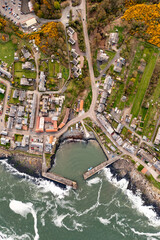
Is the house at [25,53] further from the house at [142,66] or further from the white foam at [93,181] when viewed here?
the white foam at [93,181]

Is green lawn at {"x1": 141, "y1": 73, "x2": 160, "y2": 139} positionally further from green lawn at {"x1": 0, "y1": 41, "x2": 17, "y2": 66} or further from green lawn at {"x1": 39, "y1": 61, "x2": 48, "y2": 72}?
green lawn at {"x1": 0, "y1": 41, "x2": 17, "y2": 66}

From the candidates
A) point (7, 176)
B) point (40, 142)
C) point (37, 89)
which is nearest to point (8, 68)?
point (37, 89)

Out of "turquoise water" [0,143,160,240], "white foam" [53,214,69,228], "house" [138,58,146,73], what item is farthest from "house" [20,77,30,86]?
"white foam" [53,214,69,228]

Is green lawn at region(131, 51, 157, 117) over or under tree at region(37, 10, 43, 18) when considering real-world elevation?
under

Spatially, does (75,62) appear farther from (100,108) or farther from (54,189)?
(54,189)

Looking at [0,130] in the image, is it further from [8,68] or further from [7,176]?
[8,68]

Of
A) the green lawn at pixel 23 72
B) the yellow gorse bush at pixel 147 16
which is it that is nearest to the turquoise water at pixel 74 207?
the green lawn at pixel 23 72

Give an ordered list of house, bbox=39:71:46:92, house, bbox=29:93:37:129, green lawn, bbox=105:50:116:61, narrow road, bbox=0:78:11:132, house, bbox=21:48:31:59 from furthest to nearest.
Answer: green lawn, bbox=105:50:116:61 → narrow road, bbox=0:78:11:132 → house, bbox=29:93:37:129 → house, bbox=39:71:46:92 → house, bbox=21:48:31:59

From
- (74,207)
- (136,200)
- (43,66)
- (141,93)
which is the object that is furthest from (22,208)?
(141,93)
